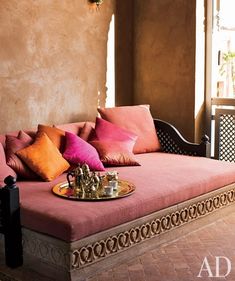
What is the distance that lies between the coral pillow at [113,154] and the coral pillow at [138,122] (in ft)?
1.61

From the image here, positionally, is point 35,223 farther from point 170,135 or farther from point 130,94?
point 130,94

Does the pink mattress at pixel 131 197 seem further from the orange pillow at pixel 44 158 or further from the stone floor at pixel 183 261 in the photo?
the stone floor at pixel 183 261

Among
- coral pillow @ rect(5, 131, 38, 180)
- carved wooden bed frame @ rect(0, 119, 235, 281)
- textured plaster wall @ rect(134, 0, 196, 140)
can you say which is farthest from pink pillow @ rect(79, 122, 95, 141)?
carved wooden bed frame @ rect(0, 119, 235, 281)

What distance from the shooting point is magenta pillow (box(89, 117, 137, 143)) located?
16.5 ft

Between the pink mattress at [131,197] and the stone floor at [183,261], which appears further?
the stone floor at [183,261]

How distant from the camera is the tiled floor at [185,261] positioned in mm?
3416

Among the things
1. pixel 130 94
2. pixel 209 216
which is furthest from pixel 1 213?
pixel 130 94

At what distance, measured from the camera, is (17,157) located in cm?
420

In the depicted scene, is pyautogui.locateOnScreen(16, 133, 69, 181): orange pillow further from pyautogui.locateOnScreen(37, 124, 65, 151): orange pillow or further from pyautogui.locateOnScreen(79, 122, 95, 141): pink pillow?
pyautogui.locateOnScreen(79, 122, 95, 141): pink pillow

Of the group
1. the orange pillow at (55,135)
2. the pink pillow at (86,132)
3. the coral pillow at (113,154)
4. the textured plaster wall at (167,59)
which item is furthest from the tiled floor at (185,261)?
the textured plaster wall at (167,59)

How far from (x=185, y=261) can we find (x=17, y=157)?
5.64 ft

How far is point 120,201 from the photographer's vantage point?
3607mm

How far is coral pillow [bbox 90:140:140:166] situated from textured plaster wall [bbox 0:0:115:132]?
0.77m

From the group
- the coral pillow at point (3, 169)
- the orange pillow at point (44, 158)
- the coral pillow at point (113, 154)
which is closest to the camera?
the coral pillow at point (3, 169)
